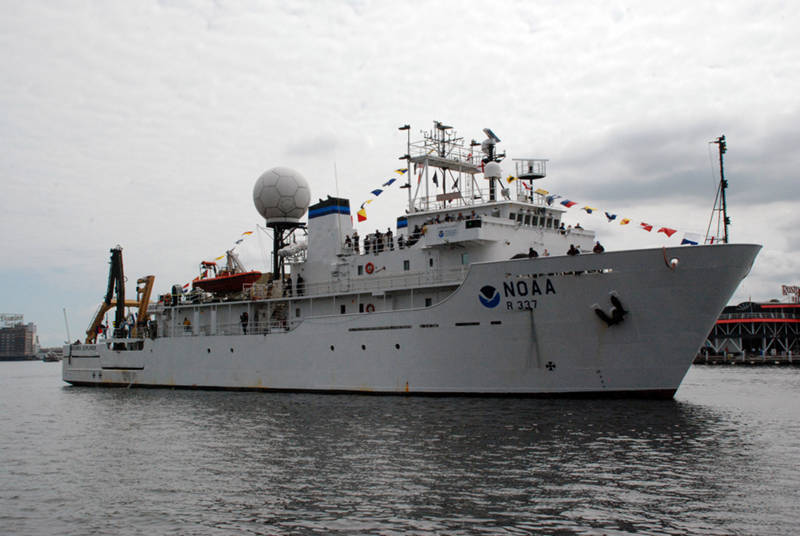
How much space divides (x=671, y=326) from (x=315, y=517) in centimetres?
1412

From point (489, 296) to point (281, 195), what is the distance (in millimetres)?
16743

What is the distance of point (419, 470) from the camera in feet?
41.1

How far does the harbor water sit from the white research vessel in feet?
5.55

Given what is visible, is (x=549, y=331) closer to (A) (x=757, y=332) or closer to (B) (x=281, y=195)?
(B) (x=281, y=195)

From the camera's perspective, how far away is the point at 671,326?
20250 mm

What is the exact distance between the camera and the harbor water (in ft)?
31.8

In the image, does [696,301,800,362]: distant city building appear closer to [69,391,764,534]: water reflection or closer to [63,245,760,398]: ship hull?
[63,245,760,398]: ship hull

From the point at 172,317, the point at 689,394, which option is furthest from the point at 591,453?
the point at 172,317

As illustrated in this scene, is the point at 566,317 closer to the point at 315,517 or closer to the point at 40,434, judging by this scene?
the point at 315,517

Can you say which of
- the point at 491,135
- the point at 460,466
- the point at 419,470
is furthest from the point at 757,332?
the point at 419,470

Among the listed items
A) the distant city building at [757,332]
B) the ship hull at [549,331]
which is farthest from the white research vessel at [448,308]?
the distant city building at [757,332]

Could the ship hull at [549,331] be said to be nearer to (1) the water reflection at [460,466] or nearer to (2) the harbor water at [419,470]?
(1) the water reflection at [460,466]

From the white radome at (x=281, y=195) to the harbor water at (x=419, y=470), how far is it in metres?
15.8

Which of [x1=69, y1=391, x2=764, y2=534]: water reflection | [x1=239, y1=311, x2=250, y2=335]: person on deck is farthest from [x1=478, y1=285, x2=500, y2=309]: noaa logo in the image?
[x1=239, y1=311, x2=250, y2=335]: person on deck
